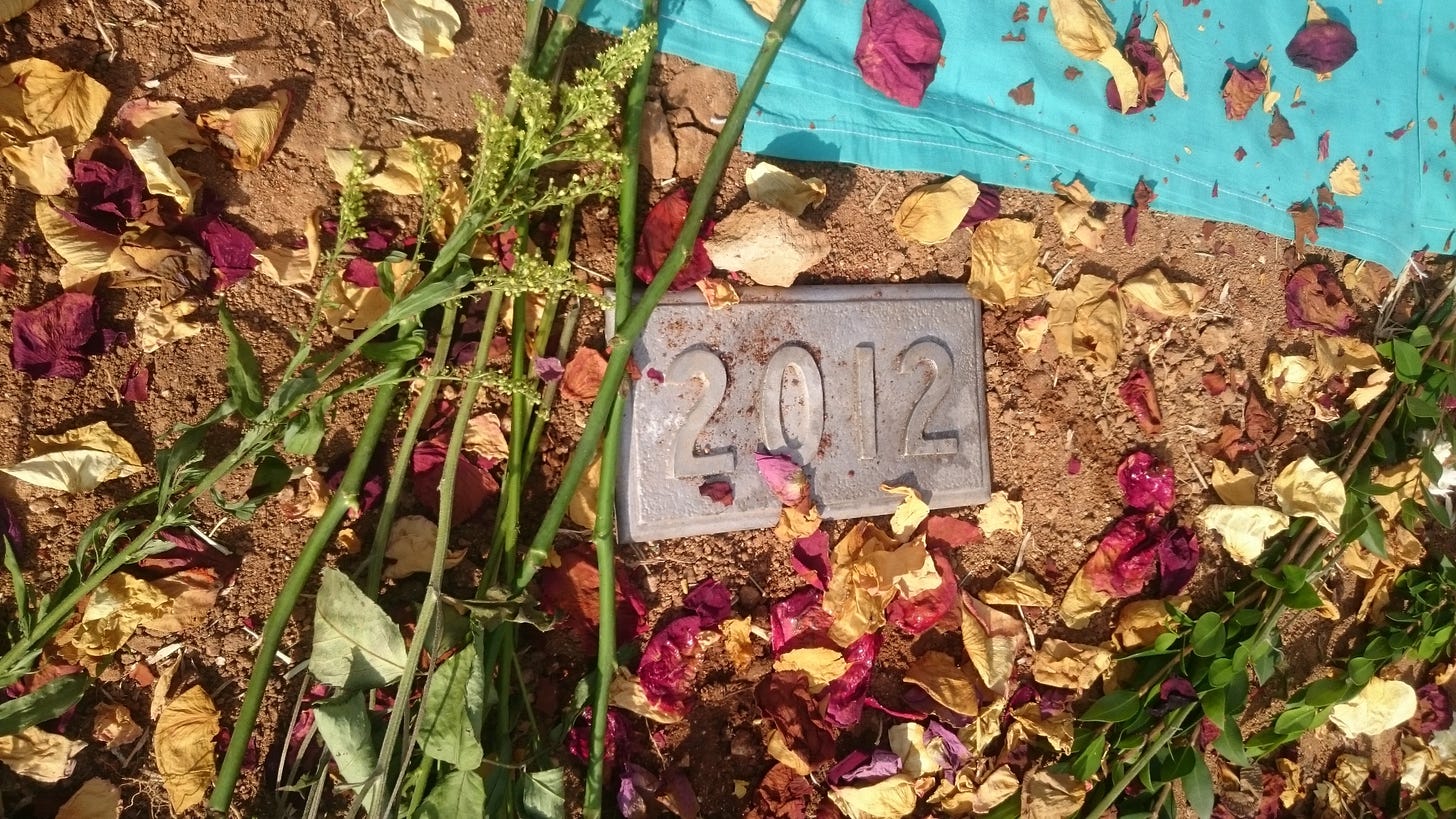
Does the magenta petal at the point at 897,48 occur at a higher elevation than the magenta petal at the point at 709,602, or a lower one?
higher

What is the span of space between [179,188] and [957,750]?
2019mm

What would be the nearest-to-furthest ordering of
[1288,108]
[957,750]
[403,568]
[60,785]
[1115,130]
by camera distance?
1. [60,785]
2. [403,568]
3. [957,750]
4. [1115,130]
5. [1288,108]

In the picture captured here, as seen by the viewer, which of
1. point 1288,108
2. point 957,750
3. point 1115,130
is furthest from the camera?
point 1288,108

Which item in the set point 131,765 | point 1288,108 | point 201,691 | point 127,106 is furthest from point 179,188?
point 1288,108

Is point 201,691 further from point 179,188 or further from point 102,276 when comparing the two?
point 179,188

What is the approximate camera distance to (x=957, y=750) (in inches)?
83.0

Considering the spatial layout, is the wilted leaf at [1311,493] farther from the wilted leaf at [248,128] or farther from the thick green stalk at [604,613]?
the wilted leaf at [248,128]

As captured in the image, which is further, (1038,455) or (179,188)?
(1038,455)

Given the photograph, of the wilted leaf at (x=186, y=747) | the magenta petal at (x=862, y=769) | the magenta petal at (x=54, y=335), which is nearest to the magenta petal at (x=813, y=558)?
the magenta petal at (x=862, y=769)

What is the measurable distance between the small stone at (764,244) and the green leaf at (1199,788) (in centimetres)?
158

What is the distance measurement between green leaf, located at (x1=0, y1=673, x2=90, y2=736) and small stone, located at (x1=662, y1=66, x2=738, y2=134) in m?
1.55

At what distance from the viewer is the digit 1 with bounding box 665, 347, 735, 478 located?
1.91 m

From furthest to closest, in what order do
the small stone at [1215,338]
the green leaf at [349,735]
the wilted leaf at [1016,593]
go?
the small stone at [1215,338], the wilted leaf at [1016,593], the green leaf at [349,735]

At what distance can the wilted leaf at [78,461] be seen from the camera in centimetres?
153
